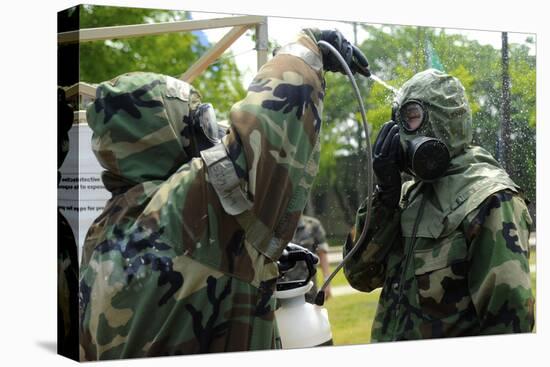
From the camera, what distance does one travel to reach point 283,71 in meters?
3.54

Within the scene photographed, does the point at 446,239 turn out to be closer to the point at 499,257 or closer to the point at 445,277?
the point at 445,277

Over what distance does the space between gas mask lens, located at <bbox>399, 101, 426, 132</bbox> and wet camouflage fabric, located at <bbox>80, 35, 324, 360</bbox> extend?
30.4 inches

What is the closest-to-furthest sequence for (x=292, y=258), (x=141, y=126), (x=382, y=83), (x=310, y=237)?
(x=141, y=126), (x=292, y=258), (x=382, y=83), (x=310, y=237)

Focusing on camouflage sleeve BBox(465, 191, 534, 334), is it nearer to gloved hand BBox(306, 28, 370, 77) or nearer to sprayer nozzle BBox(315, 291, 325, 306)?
sprayer nozzle BBox(315, 291, 325, 306)

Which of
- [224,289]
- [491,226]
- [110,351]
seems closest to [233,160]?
[224,289]

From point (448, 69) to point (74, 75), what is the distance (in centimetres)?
219

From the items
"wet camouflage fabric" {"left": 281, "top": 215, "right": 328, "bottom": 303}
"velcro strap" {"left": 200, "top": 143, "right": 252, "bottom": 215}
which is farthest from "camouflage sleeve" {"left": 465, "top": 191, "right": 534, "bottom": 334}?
"wet camouflage fabric" {"left": 281, "top": 215, "right": 328, "bottom": 303}

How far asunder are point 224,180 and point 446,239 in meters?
1.27

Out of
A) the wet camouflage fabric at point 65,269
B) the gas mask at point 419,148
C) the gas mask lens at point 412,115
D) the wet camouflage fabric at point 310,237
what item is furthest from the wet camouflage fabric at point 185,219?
the wet camouflage fabric at point 310,237

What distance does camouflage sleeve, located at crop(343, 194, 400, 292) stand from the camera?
4344mm

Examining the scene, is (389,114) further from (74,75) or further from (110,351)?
(110,351)

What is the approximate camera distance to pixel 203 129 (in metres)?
3.58

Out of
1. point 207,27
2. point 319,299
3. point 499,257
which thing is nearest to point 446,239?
point 499,257

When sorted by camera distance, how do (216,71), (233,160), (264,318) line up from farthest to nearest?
(216,71) < (264,318) < (233,160)
